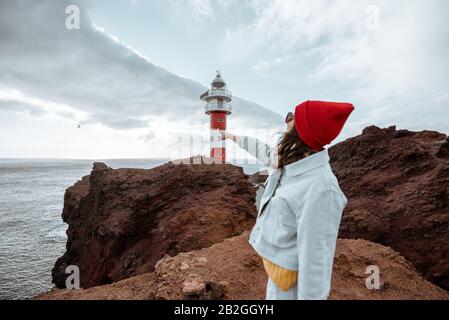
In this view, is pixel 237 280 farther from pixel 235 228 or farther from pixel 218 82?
pixel 218 82

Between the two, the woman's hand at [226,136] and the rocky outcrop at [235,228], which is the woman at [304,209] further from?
the rocky outcrop at [235,228]

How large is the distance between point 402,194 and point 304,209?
19.7ft

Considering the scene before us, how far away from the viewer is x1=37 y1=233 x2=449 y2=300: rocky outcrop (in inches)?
145

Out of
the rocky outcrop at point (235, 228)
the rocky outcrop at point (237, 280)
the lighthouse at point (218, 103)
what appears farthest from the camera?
the lighthouse at point (218, 103)

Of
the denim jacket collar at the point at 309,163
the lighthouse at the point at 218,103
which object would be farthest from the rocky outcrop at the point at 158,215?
the lighthouse at the point at 218,103

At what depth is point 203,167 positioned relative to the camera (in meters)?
9.75

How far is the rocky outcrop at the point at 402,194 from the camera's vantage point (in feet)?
16.9

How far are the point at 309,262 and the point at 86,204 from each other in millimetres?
13504

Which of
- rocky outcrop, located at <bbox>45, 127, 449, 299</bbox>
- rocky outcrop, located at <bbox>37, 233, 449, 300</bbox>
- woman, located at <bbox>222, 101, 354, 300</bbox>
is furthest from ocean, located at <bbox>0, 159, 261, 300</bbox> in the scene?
woman, located at <bbox>222, 101, 354, 300</bbox>

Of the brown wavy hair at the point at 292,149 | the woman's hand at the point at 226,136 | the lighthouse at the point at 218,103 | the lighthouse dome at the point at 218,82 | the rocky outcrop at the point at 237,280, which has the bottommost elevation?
the rocky outcrop at the point at 237,280

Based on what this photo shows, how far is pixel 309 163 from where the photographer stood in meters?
1.70

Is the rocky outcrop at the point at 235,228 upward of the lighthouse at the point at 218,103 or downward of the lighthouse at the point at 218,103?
downward

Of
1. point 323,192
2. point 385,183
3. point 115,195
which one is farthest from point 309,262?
point 115,195
